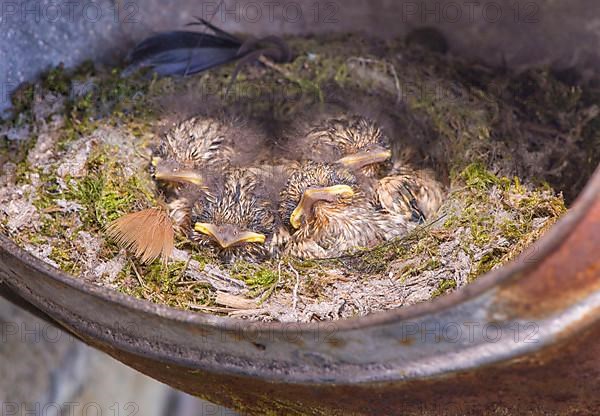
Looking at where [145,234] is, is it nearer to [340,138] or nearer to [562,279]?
[340,138]

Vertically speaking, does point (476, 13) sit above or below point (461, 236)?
above

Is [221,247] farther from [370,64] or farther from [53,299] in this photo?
[370,64]

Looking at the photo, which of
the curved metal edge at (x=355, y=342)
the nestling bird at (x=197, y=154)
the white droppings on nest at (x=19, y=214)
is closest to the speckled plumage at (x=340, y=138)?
the nestling bird at (x=197, y=154)

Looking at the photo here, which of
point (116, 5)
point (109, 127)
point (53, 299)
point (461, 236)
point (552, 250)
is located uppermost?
point (116, 5)

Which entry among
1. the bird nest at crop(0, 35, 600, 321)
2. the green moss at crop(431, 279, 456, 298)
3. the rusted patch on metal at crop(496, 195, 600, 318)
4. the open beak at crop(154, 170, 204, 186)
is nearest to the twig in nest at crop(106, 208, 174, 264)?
the bird nest at crop(0, 35, 600, 321)

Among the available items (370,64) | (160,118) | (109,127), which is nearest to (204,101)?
(160,118)

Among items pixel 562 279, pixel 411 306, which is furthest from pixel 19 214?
pixel 562 279
